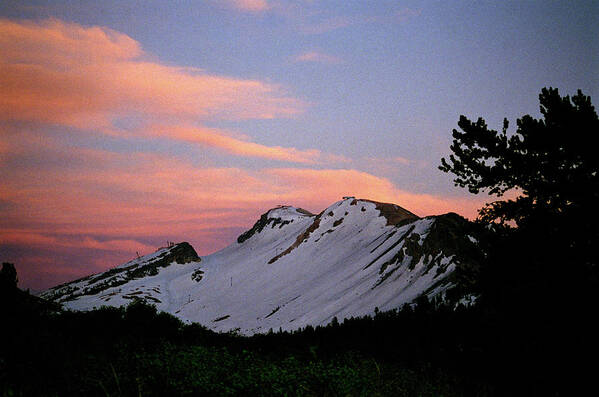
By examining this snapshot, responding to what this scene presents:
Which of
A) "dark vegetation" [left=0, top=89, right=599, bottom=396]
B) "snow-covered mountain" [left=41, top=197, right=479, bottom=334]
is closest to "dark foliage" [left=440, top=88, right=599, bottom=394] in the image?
"dark vegetation" [left=0, top=89, right=599, bottom=396]

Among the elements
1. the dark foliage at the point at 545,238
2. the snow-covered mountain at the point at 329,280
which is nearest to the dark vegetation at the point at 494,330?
the dark foliage at the point at 545,238

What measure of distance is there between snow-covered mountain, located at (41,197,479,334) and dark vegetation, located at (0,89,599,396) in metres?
40.6

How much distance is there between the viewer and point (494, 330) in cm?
1102

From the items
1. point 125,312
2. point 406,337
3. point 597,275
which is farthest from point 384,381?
point 125,312

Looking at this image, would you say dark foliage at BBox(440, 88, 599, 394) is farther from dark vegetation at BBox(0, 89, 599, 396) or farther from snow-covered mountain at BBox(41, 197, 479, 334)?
A: snow-covered mountain at BBox(41, 197, 479, 334)

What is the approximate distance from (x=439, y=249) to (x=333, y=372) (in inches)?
3896

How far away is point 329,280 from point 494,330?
125 metres

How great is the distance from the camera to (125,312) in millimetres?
21938

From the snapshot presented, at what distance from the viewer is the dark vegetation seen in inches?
404

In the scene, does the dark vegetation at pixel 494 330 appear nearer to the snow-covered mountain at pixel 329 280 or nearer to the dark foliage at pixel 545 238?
the dark foliage at pixel 545 238

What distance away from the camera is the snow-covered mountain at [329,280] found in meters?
99.4

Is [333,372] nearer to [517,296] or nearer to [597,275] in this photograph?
[517,296]

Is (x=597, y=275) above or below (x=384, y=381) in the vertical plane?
above

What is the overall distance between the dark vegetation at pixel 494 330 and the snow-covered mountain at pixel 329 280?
133ft
